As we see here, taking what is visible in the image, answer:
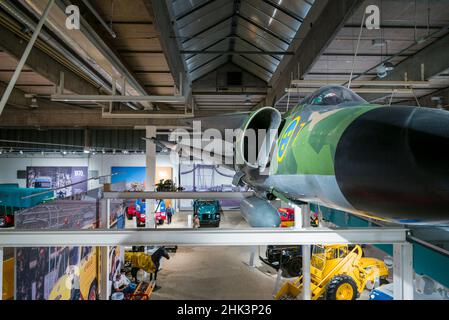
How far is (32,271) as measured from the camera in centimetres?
353

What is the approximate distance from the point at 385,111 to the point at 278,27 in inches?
282

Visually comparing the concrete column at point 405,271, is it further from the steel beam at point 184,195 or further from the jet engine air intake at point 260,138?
the steel beam at point 184,195

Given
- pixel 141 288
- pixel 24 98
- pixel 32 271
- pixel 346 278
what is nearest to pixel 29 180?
pixel 24 98

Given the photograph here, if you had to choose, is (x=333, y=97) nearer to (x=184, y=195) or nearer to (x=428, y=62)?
(x=184, y=195)

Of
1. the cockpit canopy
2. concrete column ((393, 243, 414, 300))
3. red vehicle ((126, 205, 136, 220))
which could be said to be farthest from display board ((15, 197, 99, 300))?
red vehicle ((126, 205, 136, 220))

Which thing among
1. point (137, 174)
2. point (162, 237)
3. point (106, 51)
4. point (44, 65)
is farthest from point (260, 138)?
point (137, 174)

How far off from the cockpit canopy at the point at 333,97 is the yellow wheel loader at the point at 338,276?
5463 millimetres

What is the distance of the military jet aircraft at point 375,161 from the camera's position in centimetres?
108

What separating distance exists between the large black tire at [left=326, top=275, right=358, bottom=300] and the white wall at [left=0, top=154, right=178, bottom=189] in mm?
14414

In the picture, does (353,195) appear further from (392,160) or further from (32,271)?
(32,271)

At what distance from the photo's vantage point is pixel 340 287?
6.56m

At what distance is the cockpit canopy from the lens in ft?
7.20

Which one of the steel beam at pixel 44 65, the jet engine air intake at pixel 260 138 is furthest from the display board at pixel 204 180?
the jet engine air intake at pixel 260 138

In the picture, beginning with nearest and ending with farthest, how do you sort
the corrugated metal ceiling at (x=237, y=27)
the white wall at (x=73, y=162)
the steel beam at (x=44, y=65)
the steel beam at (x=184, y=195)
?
the steel beam at (x=44, y=65)
the steel beam at (x=184, y=195)
the corrugated metal ceiling at (x=237, y=27)
the white wall at (x=73, y=162)
